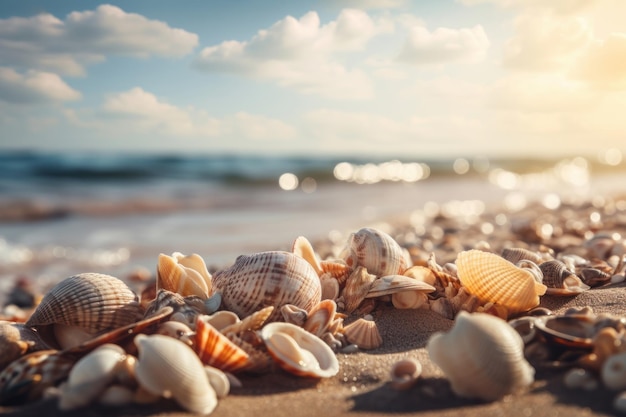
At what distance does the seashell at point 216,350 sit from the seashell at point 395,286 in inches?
38.9

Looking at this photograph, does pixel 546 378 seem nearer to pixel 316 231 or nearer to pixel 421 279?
pixel 421 279

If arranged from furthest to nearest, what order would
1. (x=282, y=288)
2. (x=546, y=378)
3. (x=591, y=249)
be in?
(x=591, y=249), (x=282, y=288), (x=546, y=378)

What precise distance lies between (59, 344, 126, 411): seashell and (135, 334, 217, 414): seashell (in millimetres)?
123

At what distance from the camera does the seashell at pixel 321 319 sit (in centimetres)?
278

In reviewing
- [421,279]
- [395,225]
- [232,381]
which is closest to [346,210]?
[395,225]

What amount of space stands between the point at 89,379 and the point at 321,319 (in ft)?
3.53

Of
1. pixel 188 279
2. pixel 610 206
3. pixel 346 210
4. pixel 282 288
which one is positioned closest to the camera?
pixel 282 288

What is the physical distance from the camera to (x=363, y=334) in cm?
287

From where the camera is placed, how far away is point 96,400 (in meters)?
2.15

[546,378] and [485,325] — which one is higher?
[485,325]

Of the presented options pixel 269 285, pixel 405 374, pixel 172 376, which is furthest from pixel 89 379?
pixel 405 374

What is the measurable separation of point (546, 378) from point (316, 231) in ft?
26.5

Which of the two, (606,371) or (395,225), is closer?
(606,371)

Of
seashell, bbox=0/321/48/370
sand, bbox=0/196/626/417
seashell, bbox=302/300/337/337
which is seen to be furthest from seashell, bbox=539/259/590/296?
seashell, bbox=0/321/48/370
